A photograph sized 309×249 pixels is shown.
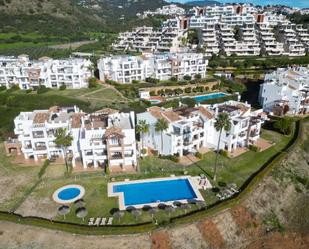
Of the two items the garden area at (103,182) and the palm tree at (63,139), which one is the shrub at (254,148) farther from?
the palm tree at (63,139)

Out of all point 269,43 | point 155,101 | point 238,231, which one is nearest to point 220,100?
point 155,101

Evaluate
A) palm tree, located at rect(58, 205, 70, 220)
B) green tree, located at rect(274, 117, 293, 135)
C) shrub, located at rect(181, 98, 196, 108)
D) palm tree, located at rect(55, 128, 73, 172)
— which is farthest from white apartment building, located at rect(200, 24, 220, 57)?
palm tree, located at rect(58, 205, 70, 220)

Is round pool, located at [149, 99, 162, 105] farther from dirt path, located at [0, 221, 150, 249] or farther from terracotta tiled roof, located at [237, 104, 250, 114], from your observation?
dirt path, located at [0, 221, 150, 249]

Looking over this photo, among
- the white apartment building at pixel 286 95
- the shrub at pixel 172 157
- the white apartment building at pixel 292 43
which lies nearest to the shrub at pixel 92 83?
the shrub at pixel 172 157

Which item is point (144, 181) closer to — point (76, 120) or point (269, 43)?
point (76, 120)

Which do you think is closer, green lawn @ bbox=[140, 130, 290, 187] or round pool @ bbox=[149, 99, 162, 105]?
green lawn @ bbox=[140, 130, 290, 187]
